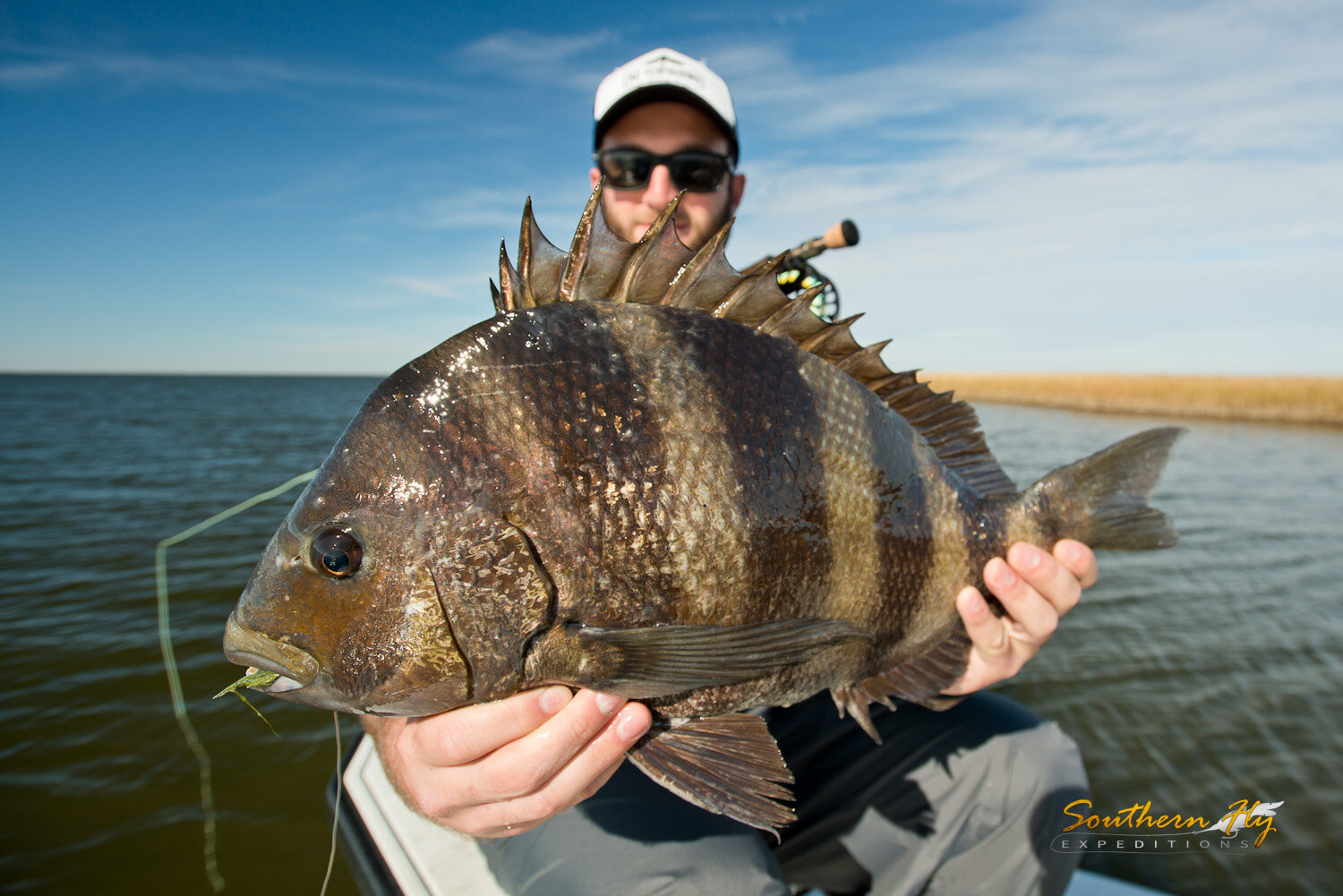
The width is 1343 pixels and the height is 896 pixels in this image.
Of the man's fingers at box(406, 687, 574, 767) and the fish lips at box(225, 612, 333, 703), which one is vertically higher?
the fish lips at box(225, 612, 333, 703)

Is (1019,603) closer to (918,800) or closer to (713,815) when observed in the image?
(918,800)

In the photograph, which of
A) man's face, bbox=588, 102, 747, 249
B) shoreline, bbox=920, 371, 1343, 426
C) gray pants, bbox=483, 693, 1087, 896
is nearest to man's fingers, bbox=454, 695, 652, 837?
gray pants, bbox=483, 693, 1087, 896

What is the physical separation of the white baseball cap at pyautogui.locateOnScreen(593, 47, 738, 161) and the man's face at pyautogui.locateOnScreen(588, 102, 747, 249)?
0.19 ft

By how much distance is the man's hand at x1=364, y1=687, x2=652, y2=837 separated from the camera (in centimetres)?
149

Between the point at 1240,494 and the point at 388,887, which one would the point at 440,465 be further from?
the point at 1240,494

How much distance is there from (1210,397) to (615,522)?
33.4 m

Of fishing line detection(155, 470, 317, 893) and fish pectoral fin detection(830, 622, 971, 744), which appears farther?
fishing line detection(155, 470, 317, 893)

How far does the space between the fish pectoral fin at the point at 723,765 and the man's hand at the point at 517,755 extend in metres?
0.10

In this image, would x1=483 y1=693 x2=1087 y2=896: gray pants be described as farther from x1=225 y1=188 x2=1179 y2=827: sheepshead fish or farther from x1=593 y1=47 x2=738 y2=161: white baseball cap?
x1=593 y1=47 x2=738 y2=161: white baseball cap

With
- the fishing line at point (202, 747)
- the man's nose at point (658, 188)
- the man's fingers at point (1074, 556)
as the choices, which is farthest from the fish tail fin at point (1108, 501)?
the fishing line at point (202, 747)

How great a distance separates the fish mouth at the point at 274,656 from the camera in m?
1.34
